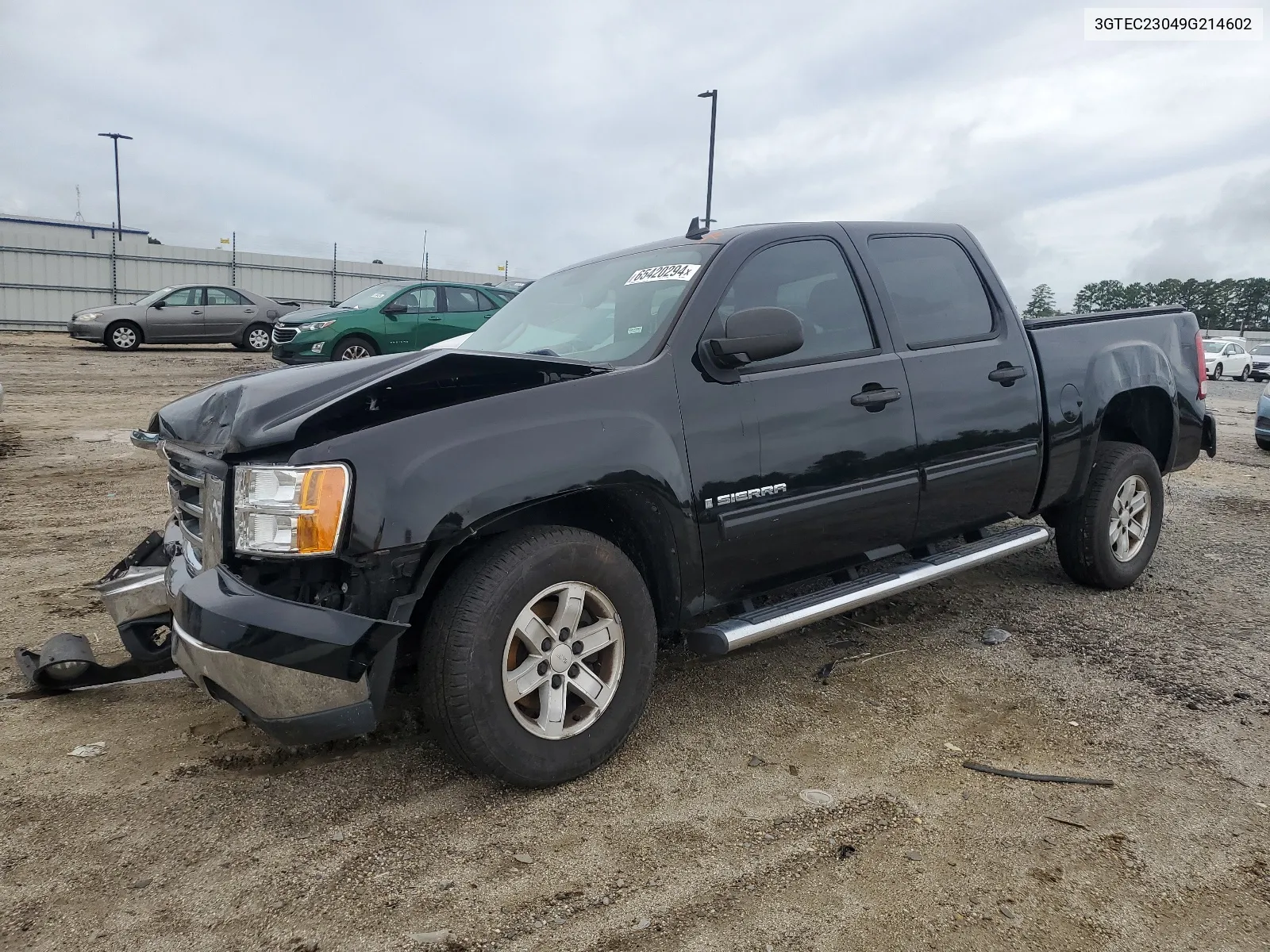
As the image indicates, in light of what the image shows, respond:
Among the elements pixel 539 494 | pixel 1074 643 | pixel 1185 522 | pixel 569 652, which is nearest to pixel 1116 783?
pixel 1074 643

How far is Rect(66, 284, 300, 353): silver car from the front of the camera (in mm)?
17167

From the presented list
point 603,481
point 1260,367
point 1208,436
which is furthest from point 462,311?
point 1260,367

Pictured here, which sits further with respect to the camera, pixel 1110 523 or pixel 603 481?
pixel 1110 523

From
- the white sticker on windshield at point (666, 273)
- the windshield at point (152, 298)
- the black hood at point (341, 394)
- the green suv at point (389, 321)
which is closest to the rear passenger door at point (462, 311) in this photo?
the green suv at point (389, 321)

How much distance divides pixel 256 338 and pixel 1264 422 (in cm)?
1779

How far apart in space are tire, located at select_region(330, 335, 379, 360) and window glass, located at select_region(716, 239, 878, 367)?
407 inches

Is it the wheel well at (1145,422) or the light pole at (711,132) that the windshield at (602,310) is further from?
the light pole at (711,132)

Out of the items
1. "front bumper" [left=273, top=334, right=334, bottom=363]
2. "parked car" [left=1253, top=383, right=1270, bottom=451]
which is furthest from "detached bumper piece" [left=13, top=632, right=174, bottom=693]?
"parked car" [left=1253, top=383, right=1270, bottom=451]

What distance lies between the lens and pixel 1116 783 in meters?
2.78

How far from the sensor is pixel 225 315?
18062 mm

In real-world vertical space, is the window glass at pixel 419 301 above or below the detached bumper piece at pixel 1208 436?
above

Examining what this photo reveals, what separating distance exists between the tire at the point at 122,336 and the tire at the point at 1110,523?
18107 mm

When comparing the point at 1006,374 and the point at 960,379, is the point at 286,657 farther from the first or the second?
the point at 1006,374

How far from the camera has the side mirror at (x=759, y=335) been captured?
2.93 meters
